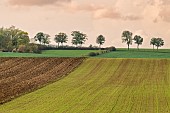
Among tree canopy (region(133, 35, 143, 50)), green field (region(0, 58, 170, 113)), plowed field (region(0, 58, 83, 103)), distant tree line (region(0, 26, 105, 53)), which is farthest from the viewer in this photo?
tree canopy (region(133, 35, 143, 50))

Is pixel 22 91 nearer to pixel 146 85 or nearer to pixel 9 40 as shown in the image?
pixel 146 85

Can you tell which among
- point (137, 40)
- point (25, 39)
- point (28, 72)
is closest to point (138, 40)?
point (137, 40)

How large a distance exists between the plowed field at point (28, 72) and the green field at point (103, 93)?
159 cm

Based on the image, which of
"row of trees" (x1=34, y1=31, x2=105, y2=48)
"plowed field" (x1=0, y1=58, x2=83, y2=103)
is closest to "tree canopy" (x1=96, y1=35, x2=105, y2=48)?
"row of trees" (x1=34, y1=31, x2=105, y2=48)

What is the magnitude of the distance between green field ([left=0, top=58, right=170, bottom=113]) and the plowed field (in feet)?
5.23

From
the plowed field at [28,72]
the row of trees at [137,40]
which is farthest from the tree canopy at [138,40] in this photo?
the plowed field at [28,72]

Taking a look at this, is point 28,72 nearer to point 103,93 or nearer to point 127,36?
point 103,93

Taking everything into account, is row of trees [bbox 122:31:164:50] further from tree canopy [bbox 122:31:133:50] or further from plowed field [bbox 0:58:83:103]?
plowed field [bbox 0:58:83:103]

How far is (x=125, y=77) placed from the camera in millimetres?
54438

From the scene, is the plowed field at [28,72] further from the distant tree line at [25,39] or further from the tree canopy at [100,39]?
the tree canopy at [100,39]

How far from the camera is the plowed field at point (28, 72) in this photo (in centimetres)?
4123

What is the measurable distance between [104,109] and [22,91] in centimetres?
1219

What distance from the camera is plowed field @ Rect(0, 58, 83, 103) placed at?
41.2m

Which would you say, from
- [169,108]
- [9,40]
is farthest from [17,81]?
[9,40]
